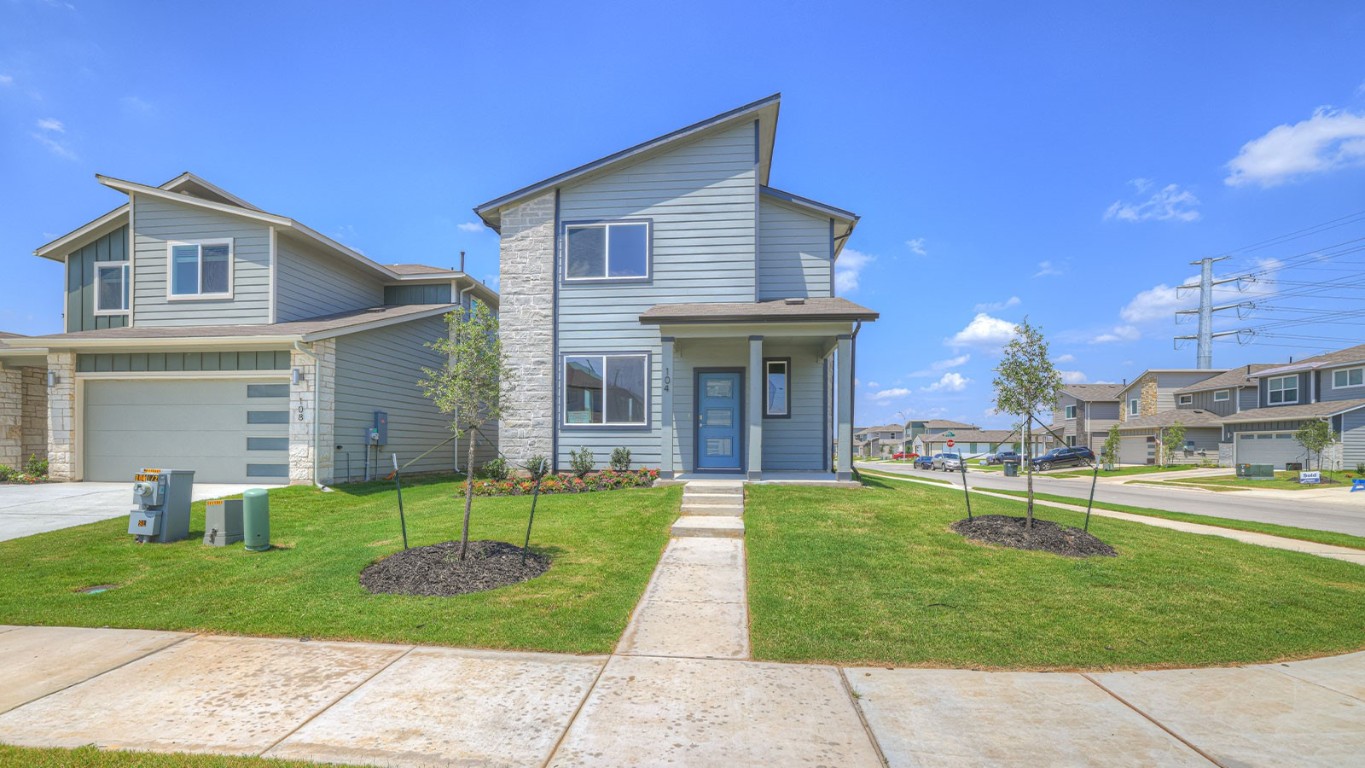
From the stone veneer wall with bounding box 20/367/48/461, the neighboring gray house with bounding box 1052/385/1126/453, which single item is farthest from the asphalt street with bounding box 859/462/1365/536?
the neighboring gray house with bounding box 1052/385/1126/453

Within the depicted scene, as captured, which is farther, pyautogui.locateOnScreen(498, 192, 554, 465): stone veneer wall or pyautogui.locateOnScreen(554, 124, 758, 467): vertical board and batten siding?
pyautogui.locateOnScreen(498, 192, 554, 465): stone veneer wall

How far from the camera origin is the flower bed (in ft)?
40.5

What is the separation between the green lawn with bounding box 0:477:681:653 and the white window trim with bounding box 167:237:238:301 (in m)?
7.44

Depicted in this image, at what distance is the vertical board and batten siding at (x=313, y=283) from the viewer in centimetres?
1554

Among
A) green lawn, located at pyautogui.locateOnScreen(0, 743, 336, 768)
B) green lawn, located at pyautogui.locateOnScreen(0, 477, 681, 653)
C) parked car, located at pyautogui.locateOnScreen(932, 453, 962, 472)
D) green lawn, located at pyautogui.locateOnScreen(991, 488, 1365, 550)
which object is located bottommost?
parked car, located at pyautogui.locateOnScreen(932, 453, 962, 472)

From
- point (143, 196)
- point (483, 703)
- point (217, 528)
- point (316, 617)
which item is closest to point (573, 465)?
point (217, 528)

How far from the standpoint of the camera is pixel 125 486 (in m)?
13.7

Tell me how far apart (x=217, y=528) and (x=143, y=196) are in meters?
12.3

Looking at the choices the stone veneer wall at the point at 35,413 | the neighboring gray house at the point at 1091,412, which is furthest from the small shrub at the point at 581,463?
the neighboring gray house at the point at 1091,412

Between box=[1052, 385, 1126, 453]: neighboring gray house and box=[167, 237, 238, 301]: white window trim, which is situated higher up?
box=[167, 237, 238, 301]: white window trim

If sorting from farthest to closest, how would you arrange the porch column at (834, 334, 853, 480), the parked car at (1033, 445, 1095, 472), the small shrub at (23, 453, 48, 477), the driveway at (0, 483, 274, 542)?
the parked car at (1033, 445, 1095, 472)
the small shrub at (23, 453, 48, 477)
the porch column at (834, 334, 853, 480)
the driveway at (0, 483, 274, 542)

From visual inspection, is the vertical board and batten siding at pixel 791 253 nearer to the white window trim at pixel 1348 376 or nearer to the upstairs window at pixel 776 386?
the upstairs window at pixel 776 386

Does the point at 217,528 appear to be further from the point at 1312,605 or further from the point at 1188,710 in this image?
the point at 1312,605

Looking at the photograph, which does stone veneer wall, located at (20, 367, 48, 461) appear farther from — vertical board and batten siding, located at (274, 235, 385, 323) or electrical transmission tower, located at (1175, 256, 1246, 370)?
electrical transmission tower, located at (1175, 256, 1246, 370)
